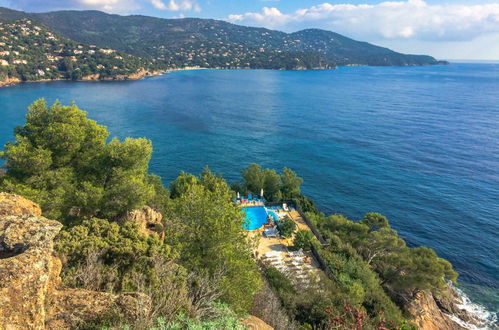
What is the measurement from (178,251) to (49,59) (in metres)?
179

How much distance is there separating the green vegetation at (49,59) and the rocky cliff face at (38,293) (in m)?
145

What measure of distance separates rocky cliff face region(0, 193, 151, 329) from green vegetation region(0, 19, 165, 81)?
477ft

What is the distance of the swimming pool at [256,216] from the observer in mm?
28833

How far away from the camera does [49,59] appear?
147m

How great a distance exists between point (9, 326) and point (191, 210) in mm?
9646

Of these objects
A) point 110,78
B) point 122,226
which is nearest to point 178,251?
point 122,226

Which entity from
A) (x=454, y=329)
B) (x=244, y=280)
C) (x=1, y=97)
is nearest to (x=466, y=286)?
(x=454, y=329)

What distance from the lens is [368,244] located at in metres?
26.9

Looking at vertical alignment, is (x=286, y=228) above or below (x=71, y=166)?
below

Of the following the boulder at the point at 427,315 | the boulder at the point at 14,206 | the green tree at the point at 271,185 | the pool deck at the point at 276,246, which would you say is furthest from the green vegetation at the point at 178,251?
the green tree at the point at 271,185

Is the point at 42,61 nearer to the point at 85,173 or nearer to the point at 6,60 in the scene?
the point at 6,60

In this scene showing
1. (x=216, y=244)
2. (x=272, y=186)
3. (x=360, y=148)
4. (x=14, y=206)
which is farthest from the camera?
(x=360, y=148)

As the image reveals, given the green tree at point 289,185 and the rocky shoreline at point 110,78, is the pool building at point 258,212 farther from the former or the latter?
the rocky shoreline at point 110,78

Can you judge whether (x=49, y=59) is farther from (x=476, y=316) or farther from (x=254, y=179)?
(x=476, y=316)
